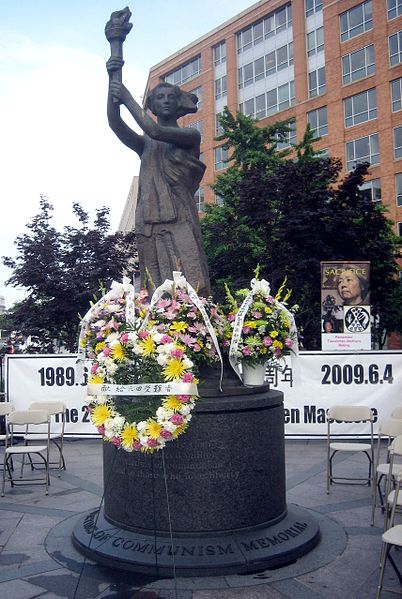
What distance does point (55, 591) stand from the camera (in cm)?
433

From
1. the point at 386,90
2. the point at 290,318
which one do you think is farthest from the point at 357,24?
the point at 290,318

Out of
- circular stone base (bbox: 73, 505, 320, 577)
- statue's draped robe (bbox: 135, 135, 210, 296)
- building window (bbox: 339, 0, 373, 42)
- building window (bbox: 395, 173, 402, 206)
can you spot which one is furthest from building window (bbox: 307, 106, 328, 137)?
circular stone base (bbox: 73, 505, 320, 577)

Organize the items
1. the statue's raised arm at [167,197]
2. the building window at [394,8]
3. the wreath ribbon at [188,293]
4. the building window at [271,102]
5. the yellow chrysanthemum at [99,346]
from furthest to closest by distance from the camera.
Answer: the building window at [271,102] < the building window at [394,8] < the statue's raised arm at [167,197] < the wreath ribbon at [188,293] < the yellow chrysanthemum at [99,346]

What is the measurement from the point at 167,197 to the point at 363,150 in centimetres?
3555

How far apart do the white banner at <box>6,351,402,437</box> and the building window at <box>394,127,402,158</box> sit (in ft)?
96.3

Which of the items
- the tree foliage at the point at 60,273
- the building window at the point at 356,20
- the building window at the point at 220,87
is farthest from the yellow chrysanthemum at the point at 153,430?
the building window at the point at 220,87

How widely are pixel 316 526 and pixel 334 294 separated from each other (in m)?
9.56

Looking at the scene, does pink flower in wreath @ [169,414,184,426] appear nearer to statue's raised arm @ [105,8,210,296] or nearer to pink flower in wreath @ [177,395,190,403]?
pink flower in wreath @ [177,395,190,403]

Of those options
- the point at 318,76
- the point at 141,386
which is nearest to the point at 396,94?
the point at 318,76

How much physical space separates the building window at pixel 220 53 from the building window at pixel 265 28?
1.72 m

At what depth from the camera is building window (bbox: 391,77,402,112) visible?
37.0m

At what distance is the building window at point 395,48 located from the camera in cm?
3681

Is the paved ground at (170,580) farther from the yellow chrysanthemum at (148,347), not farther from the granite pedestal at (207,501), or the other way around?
the yellow chrysanthemum at (148,347)

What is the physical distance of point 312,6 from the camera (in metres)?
42.6
